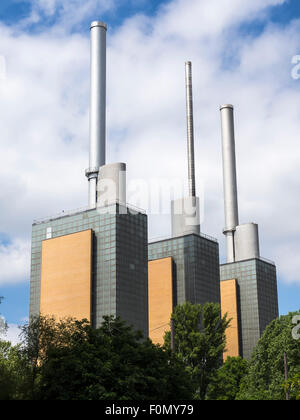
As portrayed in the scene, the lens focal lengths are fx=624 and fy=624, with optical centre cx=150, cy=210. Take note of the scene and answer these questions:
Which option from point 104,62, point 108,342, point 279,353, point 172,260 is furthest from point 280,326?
point 104,62

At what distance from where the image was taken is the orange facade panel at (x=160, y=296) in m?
119

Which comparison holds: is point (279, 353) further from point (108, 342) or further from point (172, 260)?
point (172, 260)

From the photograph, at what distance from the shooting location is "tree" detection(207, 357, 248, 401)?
7100 cm

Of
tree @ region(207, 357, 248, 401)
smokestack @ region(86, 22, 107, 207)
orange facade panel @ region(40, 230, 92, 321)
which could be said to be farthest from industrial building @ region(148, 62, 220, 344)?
tree @ region(207, 357, 248, 401)

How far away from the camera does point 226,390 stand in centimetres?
7619

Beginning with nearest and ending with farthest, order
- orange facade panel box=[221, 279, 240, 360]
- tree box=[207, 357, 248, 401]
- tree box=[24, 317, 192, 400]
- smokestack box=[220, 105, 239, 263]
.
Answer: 1. tree box=[24, 317, 192, 400]
2. tree box=[207, 357, 248, 401]
3. orange facade panel box=[221, 279, 240, 360]
4. smokestack box=[220, 105, 239, 263]

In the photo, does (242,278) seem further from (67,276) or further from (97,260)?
(67,276)

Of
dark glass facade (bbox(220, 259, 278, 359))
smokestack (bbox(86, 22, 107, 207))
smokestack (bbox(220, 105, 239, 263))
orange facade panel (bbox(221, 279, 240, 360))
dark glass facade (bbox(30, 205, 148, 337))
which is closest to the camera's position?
dark glass facade (bbox(30, 205, 148, 337))

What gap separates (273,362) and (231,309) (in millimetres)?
73604

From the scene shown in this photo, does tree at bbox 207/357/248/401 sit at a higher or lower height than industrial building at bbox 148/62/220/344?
lower

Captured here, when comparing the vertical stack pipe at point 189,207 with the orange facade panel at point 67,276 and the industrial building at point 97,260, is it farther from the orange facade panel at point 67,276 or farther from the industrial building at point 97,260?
the orange facade panel at point 67,276

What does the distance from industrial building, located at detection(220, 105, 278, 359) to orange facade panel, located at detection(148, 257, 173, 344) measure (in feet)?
71.9

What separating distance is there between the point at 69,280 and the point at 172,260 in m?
25.1

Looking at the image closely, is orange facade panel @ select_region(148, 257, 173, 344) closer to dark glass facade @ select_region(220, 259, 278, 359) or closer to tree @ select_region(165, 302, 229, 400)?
dark glass facade @ select_region(220, 259, 278, 359)
